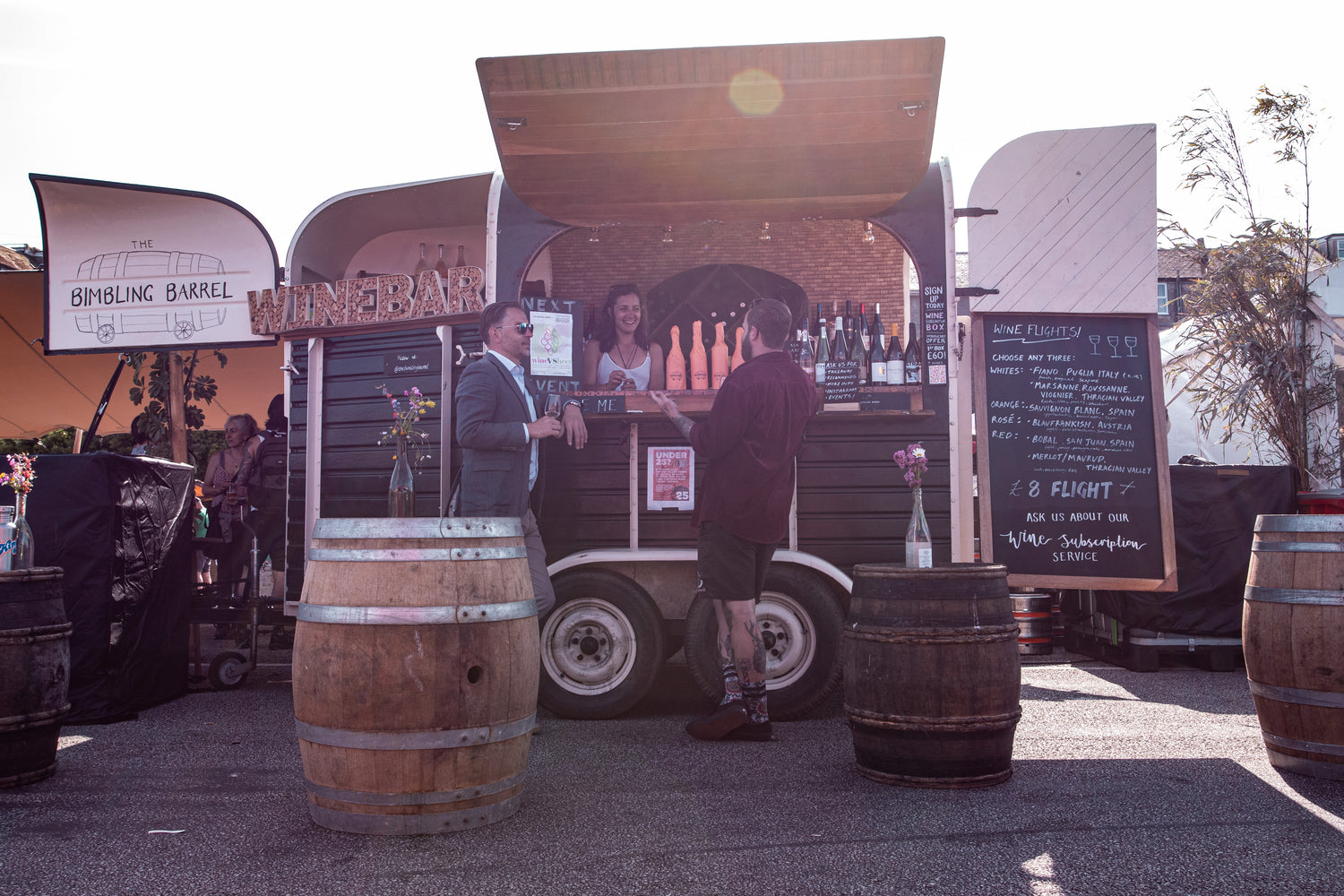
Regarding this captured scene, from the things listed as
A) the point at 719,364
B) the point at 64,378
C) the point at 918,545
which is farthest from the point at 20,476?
the point at 64,378

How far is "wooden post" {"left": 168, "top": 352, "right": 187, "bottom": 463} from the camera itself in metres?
9.07

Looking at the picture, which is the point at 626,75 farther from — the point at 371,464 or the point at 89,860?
the point at 89,860

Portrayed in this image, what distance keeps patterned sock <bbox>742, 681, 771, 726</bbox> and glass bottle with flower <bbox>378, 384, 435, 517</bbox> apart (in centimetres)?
169

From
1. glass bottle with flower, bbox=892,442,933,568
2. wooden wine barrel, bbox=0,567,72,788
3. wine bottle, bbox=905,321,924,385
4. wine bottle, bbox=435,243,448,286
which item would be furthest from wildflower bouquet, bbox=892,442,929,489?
wooden wine barrel, bbox=0,567,72,788

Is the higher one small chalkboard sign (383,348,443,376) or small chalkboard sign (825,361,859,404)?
small chalkboard sign (383,348,443,376)

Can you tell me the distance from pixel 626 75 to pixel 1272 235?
6686 mm

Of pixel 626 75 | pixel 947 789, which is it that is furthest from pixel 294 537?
pixel 947 789

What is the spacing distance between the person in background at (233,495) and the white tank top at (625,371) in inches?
106

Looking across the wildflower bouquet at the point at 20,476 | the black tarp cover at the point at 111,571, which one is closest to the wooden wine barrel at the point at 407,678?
the wildflower bouquet at the point at 20,476

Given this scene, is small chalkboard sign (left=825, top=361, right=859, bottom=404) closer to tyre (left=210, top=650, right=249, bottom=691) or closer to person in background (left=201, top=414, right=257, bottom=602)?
tyre (left=210, top=650, right=249, bottom=691)

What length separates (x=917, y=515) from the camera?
3.93 m

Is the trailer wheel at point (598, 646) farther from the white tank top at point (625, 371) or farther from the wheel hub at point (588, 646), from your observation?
the white tank top at point (625, 371)

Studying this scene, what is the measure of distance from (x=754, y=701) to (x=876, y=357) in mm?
2188

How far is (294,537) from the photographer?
18.7 ft
